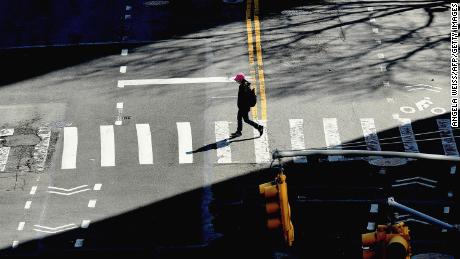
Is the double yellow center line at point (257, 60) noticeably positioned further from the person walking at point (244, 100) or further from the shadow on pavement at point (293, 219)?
the shadow on pavement at point (293, 219)

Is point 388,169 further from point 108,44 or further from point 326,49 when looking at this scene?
point 108,44

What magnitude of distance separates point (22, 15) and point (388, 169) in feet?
49.6

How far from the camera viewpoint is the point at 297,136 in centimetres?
2964

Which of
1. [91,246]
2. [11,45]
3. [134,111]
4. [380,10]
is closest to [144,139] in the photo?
[134,111]

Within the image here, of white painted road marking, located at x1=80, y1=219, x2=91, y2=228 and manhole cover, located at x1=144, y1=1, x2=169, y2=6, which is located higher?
manhole cover, located at x1=144, y1=1, x2=169, y2=6

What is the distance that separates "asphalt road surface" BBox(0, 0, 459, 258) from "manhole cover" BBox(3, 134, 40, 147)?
0.06m

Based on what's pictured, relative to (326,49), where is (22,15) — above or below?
above

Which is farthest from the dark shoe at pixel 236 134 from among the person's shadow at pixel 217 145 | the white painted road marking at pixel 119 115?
the white painted road marking at pixel 119 115

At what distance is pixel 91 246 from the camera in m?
25.4

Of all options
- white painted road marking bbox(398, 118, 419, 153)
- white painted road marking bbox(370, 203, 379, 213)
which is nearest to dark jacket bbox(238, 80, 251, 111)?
white painted road marking bbox(398, 118, 419, 153)

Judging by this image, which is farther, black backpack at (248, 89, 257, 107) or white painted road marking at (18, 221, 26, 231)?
black backpack at (248, 89, 257, 107)

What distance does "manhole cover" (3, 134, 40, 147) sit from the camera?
2955cm

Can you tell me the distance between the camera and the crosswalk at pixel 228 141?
2881 cm

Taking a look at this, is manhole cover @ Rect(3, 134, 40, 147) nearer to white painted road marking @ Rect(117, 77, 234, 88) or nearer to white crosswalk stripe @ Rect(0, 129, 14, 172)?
white crosswalk stripe @ Rect(0, 129, 14, 172)
